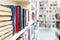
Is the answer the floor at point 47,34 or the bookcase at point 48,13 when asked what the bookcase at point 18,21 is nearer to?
the floor at point 47,34

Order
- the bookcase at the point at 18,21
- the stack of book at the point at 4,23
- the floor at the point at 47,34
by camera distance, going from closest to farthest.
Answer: the stack of book at the point at 4,23 < the bookcase at the point at 18,21 < the floor at the point at 47,34

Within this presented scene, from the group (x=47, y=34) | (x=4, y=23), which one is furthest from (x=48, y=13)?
(x=4, y=23)

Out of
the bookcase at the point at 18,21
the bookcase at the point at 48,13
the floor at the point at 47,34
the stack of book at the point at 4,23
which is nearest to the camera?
the stack of book at the point at 4,23

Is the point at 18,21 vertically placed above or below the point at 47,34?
above

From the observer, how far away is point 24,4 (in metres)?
1.54

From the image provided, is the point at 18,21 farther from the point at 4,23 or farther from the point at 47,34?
the point at 47,34

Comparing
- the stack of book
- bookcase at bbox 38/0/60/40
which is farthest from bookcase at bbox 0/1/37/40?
bookcase at bbox 38/0/60/40

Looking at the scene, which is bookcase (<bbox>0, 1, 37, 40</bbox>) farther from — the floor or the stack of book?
the floor

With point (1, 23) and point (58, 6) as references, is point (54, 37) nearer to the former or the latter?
point (58, 6)

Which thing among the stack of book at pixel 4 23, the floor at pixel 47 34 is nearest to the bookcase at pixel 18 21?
the stack of book at pixel 4 23

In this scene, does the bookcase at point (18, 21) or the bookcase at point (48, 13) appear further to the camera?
the bookcase at point (48, 13)

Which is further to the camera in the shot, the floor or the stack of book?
the floor

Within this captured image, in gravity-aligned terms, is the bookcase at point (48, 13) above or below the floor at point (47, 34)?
above

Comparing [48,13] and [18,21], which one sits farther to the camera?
[48,13]
